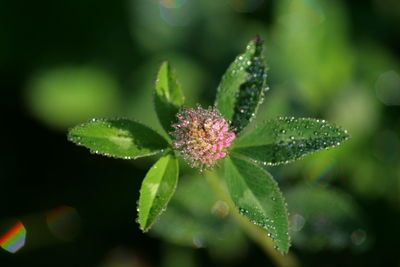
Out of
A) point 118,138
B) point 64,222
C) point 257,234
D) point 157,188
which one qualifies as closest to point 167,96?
point 118,138

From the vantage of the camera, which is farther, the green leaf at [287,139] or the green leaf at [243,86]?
the green leaf at [243,86]

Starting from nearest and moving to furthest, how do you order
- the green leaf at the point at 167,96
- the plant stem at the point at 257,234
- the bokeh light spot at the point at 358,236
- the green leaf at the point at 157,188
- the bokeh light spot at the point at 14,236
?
the green leaf at the point at 157,188 → the green leaf at the point at 167,96 → the plant stem at the point at 257,234 → the bokeh light spot at the point at 358,236 → the bokeh light spot at the point at 14,236

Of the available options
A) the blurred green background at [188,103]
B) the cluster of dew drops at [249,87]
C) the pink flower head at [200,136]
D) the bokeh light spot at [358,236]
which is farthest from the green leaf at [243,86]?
the bokeh light spot at [358,236]

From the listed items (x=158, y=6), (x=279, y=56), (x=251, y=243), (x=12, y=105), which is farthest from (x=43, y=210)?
(x=279, y=56)

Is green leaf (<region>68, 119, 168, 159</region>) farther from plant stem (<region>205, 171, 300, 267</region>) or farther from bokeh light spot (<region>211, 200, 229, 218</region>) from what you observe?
bokeh light spot (<region>211, 200, 229, 218</region>)

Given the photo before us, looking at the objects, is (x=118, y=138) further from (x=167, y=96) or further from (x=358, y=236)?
(x=358, y=236)

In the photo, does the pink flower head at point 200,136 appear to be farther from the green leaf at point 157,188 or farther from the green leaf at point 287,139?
the green leaf at point 287,139
